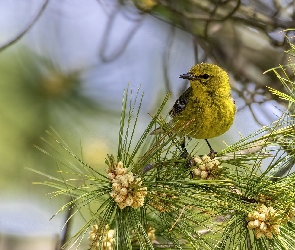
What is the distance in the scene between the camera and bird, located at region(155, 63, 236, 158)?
2.89ft

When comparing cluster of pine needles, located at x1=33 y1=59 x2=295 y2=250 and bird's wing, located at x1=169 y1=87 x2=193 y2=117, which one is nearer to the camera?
cluster of pine needles, located at x1=33 y1=59 x2=295 y2=250

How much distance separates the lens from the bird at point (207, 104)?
0.88 metres

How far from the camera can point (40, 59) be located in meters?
1.50

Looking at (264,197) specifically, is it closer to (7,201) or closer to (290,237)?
(290,237)

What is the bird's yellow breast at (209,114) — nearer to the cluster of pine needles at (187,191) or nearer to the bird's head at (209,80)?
the bird's head at (209,80)

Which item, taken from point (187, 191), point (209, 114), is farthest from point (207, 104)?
point (187, 191)

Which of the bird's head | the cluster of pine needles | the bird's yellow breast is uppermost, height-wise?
the bird's head

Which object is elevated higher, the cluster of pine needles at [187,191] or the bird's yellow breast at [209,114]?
the bird's yellow breast at [209,114]

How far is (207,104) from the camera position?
3.04 ft

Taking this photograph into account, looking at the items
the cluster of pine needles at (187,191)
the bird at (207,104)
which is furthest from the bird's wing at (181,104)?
the cluster of pine needles at (187,191)

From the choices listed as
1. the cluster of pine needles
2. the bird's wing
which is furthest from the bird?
the cluster of pine needles

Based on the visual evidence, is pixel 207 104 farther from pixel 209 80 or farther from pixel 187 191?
pixel 187 191

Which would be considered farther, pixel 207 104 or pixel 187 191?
pixel 207 104

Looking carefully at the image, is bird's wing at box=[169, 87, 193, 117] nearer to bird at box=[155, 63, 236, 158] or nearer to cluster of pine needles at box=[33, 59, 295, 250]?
bird at box=[155, 63, 236, 158]
